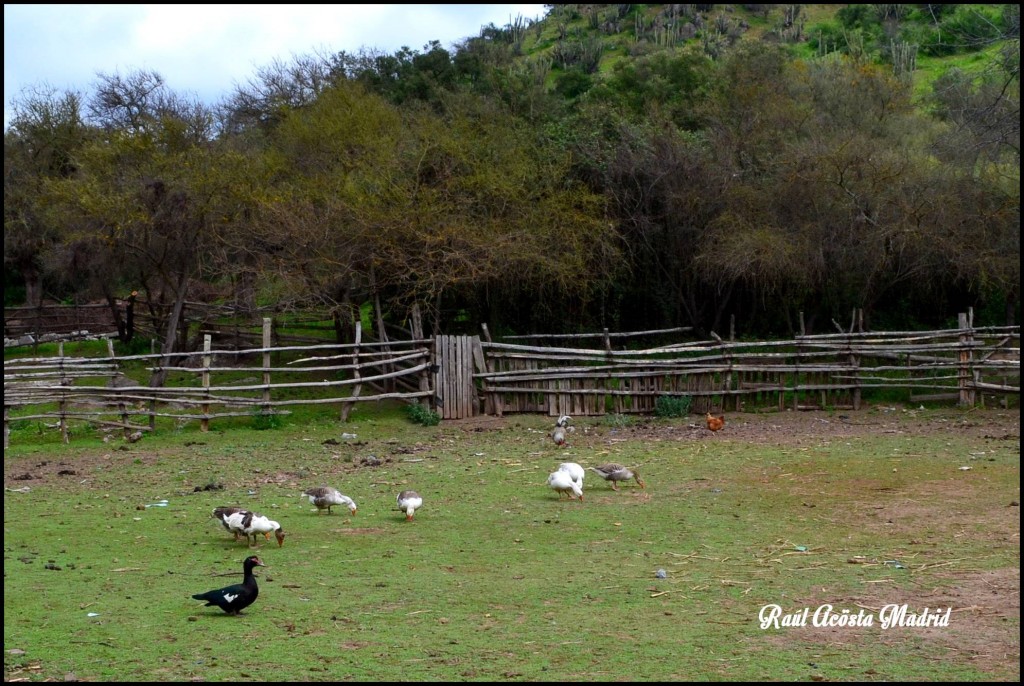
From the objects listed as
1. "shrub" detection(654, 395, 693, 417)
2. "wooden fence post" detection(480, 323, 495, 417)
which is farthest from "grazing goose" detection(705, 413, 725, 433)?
"wooden fence post" detection(480, 323, 495, 417)

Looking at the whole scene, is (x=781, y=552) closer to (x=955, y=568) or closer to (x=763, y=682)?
(x=955, y=568)

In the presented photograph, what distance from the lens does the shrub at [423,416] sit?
1600cm

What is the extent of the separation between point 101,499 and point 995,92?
16.8 metres

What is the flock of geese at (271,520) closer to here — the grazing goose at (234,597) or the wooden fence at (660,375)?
the grazing goose at (234,597)

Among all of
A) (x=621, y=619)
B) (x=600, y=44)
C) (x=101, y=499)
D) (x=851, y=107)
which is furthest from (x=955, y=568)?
(x=600, y=44)

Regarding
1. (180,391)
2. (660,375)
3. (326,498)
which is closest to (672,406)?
(660,375)

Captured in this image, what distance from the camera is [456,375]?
1672 cm

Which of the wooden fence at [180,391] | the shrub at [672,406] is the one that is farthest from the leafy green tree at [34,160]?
the shrub at [672,406]

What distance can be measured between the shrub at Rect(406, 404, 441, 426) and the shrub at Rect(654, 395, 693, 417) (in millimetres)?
3579

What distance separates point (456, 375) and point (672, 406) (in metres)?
3.55

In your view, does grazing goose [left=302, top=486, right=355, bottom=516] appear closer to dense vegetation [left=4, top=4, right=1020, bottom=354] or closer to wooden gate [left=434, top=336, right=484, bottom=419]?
wooden gate [left=434, top=336, right=484, bottom=419]

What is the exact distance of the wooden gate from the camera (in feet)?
54.5

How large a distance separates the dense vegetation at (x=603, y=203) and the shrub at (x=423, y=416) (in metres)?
1.92

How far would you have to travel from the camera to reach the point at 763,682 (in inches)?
202
